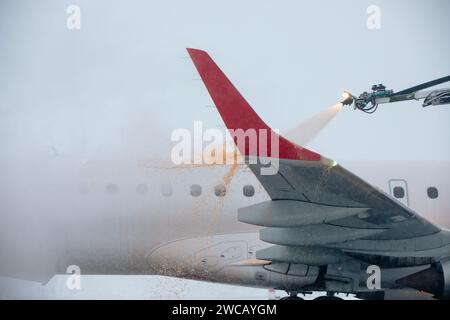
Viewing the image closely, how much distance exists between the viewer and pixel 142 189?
14094mm

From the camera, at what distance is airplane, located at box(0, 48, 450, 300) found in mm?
13016

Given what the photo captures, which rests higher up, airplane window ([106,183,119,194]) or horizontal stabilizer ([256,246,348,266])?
airplane window ([106,183,119,194])

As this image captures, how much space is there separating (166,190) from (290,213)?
3.43m

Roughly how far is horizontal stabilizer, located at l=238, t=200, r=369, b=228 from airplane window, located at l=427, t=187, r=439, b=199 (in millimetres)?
3721

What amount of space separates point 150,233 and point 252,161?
418 cm

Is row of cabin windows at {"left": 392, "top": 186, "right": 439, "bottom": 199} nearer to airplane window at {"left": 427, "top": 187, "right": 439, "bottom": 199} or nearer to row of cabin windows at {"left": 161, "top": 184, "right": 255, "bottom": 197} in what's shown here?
airplane window at {"left": 427, "top": 187, "right": 439, "bottom": 199}

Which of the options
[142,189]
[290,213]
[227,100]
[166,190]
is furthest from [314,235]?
[142,189]

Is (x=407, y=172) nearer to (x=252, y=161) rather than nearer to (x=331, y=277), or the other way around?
(x=331, y=277)

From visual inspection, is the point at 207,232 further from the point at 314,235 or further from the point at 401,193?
the point at 401,193

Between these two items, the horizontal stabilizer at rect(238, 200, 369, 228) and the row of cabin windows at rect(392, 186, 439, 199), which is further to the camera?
the row of cabin windows at rect(392, 186, 439, 199)

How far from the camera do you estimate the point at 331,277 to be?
529 inches

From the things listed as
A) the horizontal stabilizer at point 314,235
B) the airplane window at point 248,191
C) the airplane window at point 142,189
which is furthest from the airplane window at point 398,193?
the airplane window at point 142,189

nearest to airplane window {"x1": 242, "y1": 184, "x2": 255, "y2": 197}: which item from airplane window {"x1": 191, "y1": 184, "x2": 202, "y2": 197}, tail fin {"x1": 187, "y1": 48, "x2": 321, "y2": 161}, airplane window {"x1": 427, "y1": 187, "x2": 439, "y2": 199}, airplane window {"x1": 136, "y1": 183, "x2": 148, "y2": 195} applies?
airplane window {"x1": 191, "y1": 184, "x2": 202, "y2": 197}
